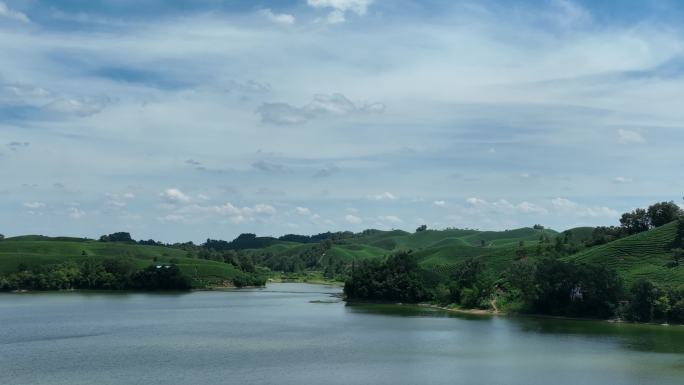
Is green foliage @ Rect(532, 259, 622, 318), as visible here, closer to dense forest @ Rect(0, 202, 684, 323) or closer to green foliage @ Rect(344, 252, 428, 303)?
dense forest @ Rect(0, 202, 684, 323)

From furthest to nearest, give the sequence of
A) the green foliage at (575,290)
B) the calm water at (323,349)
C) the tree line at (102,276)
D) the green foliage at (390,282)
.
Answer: the tree line at (102,276), the green foliage at (390,282), the green foliage at (575,290), the calm water at (323,349)

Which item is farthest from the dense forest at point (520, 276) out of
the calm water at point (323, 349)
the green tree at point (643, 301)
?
the calm water at point (323, 349)

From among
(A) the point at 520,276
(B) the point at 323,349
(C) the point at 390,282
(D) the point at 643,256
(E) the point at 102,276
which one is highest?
(D) the point at 643,256

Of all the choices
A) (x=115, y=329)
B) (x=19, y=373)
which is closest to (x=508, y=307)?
(x=115, y=329)

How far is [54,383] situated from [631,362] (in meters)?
47.0

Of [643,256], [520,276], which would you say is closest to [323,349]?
[520,276]

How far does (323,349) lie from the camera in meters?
67.2

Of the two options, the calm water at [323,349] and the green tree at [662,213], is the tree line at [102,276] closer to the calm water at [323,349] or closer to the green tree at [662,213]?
the calm water at [323,349]

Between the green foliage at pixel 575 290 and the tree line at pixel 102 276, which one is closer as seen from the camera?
the green foliage at pixel 575 290

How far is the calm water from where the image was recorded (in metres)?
52.8

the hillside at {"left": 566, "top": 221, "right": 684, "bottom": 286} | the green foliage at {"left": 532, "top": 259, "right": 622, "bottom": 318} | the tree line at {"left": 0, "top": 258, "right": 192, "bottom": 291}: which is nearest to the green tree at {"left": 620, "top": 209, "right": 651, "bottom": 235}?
the hillside at {"left": 566, "top": 221, "right": 684, "bottom": 286}

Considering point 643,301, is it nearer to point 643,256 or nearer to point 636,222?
point 643,256

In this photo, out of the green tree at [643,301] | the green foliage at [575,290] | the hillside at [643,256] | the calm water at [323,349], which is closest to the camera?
the calm water at [323,349]

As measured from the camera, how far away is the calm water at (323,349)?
52.8 m
